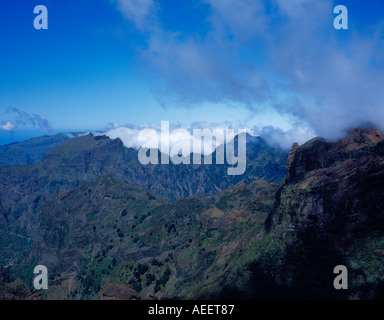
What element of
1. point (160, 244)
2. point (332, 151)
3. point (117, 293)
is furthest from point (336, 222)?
point (160, 244)

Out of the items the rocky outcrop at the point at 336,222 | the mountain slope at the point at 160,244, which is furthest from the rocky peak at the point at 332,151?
the mountain slope at the point at 160,244

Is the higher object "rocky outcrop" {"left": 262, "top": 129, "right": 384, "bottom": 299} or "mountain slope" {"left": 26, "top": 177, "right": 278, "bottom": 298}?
"rocky outcrop" {"left": 262, "top": 129, "right": 384, "bottom": 299}

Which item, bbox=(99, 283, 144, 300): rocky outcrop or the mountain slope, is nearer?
bbox=(99, 283, 144, 300): rocky outcrop

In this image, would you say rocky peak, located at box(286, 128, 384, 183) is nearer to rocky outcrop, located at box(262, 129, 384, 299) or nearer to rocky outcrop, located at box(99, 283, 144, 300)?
rocky outcrop, located at box(262, 129, 384, 299)

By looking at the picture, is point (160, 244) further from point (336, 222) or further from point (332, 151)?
point (336, 222)

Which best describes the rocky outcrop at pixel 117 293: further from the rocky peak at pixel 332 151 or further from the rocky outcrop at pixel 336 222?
the rocky peak at pixel 332 151

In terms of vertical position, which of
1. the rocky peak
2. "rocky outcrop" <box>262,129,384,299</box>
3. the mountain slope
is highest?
the rocky peak

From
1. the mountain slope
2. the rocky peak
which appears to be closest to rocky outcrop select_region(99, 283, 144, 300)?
the mountain slope

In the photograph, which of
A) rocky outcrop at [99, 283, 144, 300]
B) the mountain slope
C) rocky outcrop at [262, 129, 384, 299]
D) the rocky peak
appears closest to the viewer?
rocky outcrop at [262, 129, 384, 299]
